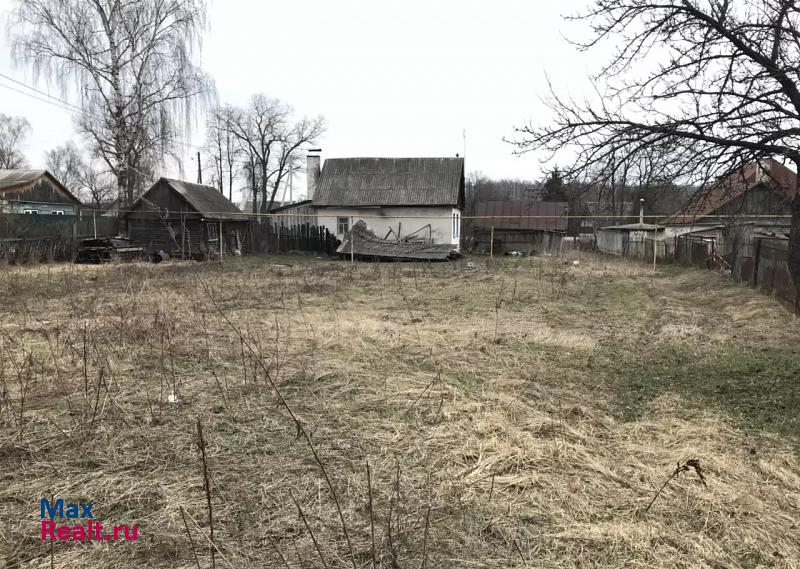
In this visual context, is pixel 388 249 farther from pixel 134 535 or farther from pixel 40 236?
pixel 134 535

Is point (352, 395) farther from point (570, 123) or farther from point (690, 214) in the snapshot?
point (690, 214)

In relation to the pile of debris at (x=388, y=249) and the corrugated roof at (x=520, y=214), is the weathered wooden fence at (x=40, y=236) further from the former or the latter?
the corrugated roof at (x=520, y=214)

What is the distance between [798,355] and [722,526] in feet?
15.8

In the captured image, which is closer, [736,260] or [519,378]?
[519,378]

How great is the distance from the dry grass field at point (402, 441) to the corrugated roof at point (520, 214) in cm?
2589

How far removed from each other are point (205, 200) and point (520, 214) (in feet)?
66.3

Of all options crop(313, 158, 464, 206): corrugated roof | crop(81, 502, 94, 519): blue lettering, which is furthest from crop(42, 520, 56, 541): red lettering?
crop(313, 158, 464, 206): corrugated roof

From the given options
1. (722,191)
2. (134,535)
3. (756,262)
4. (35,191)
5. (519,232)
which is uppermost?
(35,191)

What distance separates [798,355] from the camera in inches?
253

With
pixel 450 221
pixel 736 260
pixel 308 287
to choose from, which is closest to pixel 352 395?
pixel 308 287

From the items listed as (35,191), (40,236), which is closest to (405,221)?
(40,236)

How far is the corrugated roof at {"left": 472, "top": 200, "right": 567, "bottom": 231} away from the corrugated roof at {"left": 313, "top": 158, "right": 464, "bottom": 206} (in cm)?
440

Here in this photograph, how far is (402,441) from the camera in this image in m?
3.78

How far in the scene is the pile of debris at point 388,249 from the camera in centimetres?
2283
